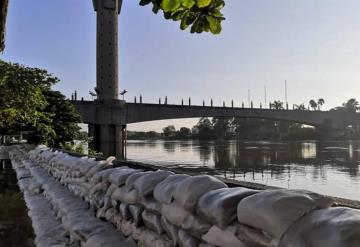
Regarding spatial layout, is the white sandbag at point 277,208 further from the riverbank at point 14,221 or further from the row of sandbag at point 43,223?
the riverbank at point 14,221

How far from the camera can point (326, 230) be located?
4.60ft

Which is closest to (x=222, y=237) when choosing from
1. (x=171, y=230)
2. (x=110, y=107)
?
(x=171, y=230)

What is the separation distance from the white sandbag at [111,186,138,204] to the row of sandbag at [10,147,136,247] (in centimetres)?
28

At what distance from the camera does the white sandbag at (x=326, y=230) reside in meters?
1.33

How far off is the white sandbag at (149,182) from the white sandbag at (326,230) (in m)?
1.51

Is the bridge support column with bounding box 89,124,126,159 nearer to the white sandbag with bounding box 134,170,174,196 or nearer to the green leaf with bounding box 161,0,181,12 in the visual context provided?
the white sandbag with bounding box 134,170,174,196

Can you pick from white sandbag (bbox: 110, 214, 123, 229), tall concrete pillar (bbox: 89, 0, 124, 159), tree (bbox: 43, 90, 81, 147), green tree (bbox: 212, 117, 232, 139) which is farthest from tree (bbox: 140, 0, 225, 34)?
green tree (bbox: 212, 117, 232, 139)

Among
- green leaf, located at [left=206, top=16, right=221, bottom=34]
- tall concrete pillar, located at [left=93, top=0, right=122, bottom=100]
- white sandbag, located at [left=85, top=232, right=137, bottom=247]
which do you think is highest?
tall concrete pillar, located at [left=93, top=0, right=122, bottom=100]

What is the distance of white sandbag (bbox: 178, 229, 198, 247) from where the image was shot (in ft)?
7.38

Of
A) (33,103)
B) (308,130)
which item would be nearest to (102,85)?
(33,103)

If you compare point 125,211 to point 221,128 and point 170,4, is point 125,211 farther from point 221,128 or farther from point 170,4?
point 221,128

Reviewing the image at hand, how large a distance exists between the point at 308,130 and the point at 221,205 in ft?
314

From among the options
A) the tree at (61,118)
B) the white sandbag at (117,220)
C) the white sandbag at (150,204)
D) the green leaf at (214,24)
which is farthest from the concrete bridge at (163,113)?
the green leaf at (214,24)

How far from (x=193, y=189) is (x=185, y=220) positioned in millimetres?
178
